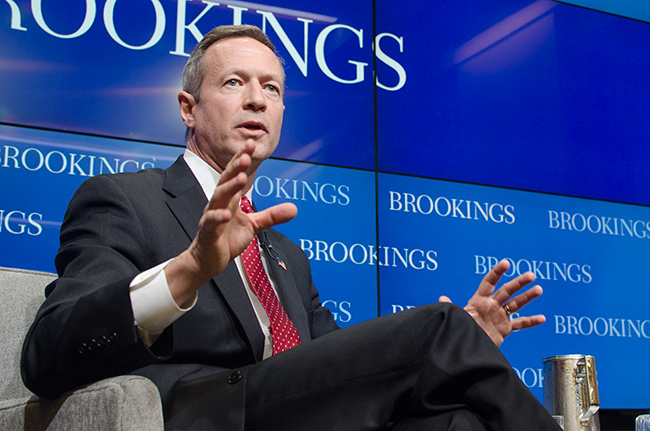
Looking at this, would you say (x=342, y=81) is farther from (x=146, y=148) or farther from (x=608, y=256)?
(x=608, y=256)

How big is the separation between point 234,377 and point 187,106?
1.01 meters

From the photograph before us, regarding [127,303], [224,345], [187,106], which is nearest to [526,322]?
[224,345]

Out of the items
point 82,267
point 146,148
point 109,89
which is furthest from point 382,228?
point 82,267

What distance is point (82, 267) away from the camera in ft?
4.36

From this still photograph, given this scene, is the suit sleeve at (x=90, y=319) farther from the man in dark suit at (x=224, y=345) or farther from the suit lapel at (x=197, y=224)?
the suit lapel at (x=197, y=224)

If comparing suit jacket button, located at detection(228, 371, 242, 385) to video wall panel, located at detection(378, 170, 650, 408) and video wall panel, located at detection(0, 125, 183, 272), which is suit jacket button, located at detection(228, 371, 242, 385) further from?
video wall panel, located at detection(378, 170, 650, 408)

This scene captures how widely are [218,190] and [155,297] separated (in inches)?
8.9

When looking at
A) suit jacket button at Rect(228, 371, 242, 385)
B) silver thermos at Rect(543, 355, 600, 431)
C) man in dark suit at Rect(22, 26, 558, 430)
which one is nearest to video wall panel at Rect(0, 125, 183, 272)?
man in dark suit at Rect(22, 26, 558, 430)

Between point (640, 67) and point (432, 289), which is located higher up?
point (640, 67)

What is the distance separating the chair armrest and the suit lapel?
1.17 feet

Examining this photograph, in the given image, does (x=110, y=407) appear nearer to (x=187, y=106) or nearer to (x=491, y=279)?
(x=491, y=279)

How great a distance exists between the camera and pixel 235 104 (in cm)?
188

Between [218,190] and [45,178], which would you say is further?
[45,178]

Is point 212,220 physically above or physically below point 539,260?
below
